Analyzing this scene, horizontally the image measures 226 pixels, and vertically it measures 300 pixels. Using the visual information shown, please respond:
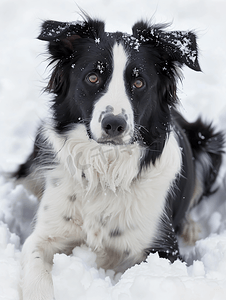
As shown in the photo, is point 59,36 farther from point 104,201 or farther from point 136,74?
point 104,201

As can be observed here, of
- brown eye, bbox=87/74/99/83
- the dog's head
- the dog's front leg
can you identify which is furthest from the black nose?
the dog's front leg

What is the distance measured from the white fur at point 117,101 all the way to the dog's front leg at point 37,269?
105 cm

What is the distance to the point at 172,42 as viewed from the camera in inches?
113

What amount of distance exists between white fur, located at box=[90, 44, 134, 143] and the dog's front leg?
105cm

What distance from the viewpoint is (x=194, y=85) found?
17.9 feet

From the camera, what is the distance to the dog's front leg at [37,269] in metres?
2.49

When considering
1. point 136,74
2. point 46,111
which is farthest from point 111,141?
point 46,111

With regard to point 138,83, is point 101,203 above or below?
below

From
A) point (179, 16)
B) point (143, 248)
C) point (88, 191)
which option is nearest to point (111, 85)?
point (88, 191)

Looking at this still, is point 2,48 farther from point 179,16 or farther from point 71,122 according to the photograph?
point 71,122

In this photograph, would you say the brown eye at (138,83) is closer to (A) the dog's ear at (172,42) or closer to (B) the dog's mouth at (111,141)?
(A) the dog's ear at (172,42)

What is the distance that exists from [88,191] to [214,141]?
6.23ft

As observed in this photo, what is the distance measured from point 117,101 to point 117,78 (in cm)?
23

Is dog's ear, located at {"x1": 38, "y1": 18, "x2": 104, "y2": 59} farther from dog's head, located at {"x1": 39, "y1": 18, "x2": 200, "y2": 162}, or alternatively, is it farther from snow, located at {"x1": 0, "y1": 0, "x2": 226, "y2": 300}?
snow, located at {"x1": 0, "y1": 0, "x2": 226, "y2": 300}
